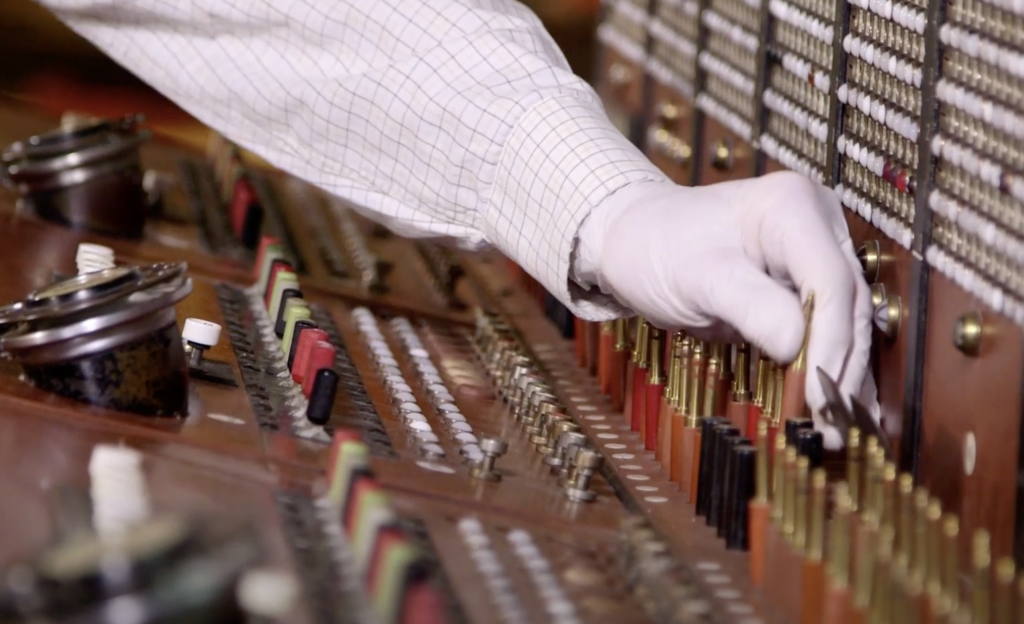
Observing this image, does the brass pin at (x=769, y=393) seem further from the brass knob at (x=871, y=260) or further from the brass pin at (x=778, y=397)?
the brass knob at (x=871, y=260)

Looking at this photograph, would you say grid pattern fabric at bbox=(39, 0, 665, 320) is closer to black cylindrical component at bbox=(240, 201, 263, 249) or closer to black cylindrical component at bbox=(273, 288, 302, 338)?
black cylindrical component at bbox=(273, 288, 302, 338)

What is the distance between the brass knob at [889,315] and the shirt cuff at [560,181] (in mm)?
237

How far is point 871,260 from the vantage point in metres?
1.36

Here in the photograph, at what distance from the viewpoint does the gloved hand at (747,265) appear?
3.80 ft

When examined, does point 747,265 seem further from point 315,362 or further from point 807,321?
point 315,362

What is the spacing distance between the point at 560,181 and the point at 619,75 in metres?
1.33

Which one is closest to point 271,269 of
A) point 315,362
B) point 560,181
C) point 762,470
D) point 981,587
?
point 315,362

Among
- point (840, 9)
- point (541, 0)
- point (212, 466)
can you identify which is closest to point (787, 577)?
point (212, 466)

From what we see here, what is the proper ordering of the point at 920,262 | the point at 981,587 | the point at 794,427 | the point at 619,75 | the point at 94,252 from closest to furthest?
the point at 981,587, the point at 794,427, the point at 920,262, the point at 94,252, the point at 619,75

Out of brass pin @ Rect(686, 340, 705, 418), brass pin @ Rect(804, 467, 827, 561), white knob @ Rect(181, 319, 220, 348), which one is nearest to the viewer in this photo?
brass pin @ Rect(804, 467, 827, 561)

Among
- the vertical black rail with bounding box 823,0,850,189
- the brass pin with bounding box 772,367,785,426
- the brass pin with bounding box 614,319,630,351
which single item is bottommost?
the brass pin with bounding box 614,319,630,351

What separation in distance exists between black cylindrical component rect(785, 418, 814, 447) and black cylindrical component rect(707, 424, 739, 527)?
5cm

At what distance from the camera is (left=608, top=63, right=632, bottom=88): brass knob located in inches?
103

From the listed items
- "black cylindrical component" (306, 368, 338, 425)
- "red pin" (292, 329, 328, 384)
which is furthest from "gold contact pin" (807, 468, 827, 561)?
"red pin" (292, 329, 328, 384)
